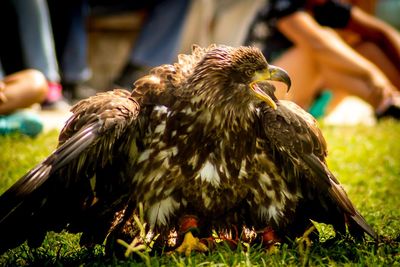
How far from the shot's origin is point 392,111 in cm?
830

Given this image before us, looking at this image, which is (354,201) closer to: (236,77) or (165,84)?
(236,77)

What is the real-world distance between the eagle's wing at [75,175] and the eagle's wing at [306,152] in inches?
31.7

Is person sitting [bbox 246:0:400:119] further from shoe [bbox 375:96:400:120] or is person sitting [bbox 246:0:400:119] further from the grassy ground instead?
the grassy ground

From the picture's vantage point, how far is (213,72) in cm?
362

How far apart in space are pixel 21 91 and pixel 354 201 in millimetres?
3810

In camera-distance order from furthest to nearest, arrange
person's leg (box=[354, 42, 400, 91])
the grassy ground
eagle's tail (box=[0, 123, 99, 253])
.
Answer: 1. person's leg (box=[354, 42, 400, 91])
2. the grassy ground
3. eagle's tail (box=[0, 123, 99, 253])

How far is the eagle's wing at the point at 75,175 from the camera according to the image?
10.6 ft

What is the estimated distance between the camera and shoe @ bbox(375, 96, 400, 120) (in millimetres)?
8227

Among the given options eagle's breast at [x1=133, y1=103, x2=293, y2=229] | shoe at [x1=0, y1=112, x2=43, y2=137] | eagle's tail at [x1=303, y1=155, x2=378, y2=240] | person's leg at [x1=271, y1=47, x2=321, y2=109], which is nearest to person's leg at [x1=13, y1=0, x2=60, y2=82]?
shoe at [x1=0, y1=112, x2=43, y2=137]

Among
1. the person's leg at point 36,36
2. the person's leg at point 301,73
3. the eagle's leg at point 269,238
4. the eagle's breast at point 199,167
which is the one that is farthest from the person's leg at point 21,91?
the eagle's leg at point 269,238

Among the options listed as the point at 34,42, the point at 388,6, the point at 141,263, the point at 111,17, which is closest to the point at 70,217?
the point at 141,263

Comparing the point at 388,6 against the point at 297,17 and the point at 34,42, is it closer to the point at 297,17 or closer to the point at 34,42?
the point at 297,17

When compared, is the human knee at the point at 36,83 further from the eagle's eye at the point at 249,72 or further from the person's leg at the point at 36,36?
the eagle's eye at the point at 249,72

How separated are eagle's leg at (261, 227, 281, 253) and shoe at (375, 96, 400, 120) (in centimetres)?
502
